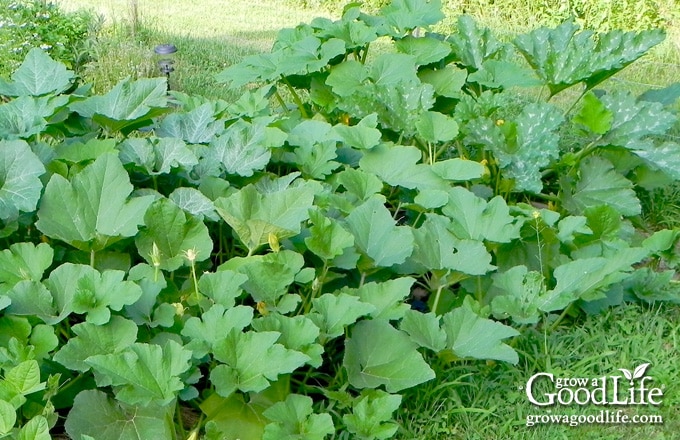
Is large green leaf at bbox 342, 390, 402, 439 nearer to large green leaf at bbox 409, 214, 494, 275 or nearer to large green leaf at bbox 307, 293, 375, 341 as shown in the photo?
large green leaf at bbox 307, 293, 375, 341

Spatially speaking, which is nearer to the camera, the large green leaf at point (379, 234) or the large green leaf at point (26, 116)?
the large green leaf at point (379, 234)

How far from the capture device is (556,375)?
2.70 metres

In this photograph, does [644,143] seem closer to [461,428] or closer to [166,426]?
[461,428]

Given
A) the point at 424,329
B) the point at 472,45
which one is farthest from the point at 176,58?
the point at 424,329

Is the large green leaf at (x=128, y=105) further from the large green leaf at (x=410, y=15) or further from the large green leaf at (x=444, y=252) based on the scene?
the large green leaf at (x=410, y=15)

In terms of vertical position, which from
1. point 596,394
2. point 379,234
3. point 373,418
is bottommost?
point 596,394

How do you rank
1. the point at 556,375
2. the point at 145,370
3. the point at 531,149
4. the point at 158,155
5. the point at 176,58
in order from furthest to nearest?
1. the point at 176,58
2. the point at 531,149
3. the point at 158,155
4. the point at 556,375
5. the point at 145,370

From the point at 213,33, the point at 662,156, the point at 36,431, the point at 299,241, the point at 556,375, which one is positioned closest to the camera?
the point at 36,431

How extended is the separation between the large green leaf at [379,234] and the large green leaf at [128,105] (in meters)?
0.93

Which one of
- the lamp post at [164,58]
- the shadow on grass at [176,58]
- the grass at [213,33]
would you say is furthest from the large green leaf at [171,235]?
the lamp post at [164,58]

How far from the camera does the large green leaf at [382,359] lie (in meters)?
2.42

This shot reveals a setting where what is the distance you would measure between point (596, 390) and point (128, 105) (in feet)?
6.45

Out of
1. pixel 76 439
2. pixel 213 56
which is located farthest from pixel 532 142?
pixel 213 56

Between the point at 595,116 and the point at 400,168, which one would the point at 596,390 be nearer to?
the point at 400,168
